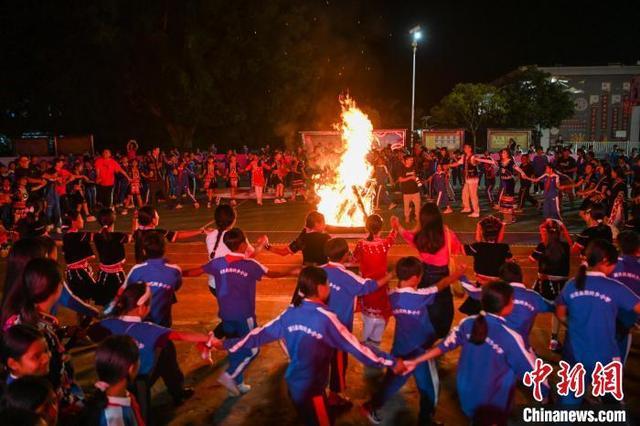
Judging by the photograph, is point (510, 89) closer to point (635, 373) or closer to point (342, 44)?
point (342, 44)

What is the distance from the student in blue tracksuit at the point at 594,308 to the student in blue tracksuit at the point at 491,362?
2.97 ft

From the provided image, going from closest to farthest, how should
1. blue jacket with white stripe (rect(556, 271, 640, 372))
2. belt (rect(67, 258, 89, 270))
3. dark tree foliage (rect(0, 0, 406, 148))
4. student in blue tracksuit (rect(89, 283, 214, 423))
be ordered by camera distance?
student in blue tracksuit (rect(89, 283, 214, 423))
blue jacket with white stripe (rect(556, 271, 640, 372))
belt (rect(67, 258, 89, 270))
dark tree foliage (rect(0, 0, 406, 148))

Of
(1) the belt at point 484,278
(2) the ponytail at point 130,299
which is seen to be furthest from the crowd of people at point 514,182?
(2) the ponytail at point 130,299

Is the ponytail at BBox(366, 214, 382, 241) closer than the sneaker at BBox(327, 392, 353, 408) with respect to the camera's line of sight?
No

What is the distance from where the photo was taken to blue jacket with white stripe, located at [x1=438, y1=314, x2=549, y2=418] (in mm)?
3859

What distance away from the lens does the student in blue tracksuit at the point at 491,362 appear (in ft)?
12.7

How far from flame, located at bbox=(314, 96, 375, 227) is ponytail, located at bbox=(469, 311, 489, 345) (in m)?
9.10

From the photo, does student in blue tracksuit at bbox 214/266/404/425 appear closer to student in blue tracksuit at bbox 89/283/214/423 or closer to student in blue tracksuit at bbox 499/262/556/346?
student in blue tracksuit at bbox 89/283/214/423

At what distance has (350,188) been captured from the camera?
14.1 m

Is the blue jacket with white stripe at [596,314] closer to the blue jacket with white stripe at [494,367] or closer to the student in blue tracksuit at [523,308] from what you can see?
the student in blue tracksuit at [523,308]

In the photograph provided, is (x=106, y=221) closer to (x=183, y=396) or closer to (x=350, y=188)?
(x=183, y=396)

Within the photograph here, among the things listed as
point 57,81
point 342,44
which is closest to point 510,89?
point 342,44

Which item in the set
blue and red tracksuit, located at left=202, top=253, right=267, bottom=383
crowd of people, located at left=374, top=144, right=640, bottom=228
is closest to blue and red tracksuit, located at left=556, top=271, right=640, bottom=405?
blue and red tracksuit, located at left=202, top=253, right=267, bottom=383

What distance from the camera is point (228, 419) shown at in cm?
524
